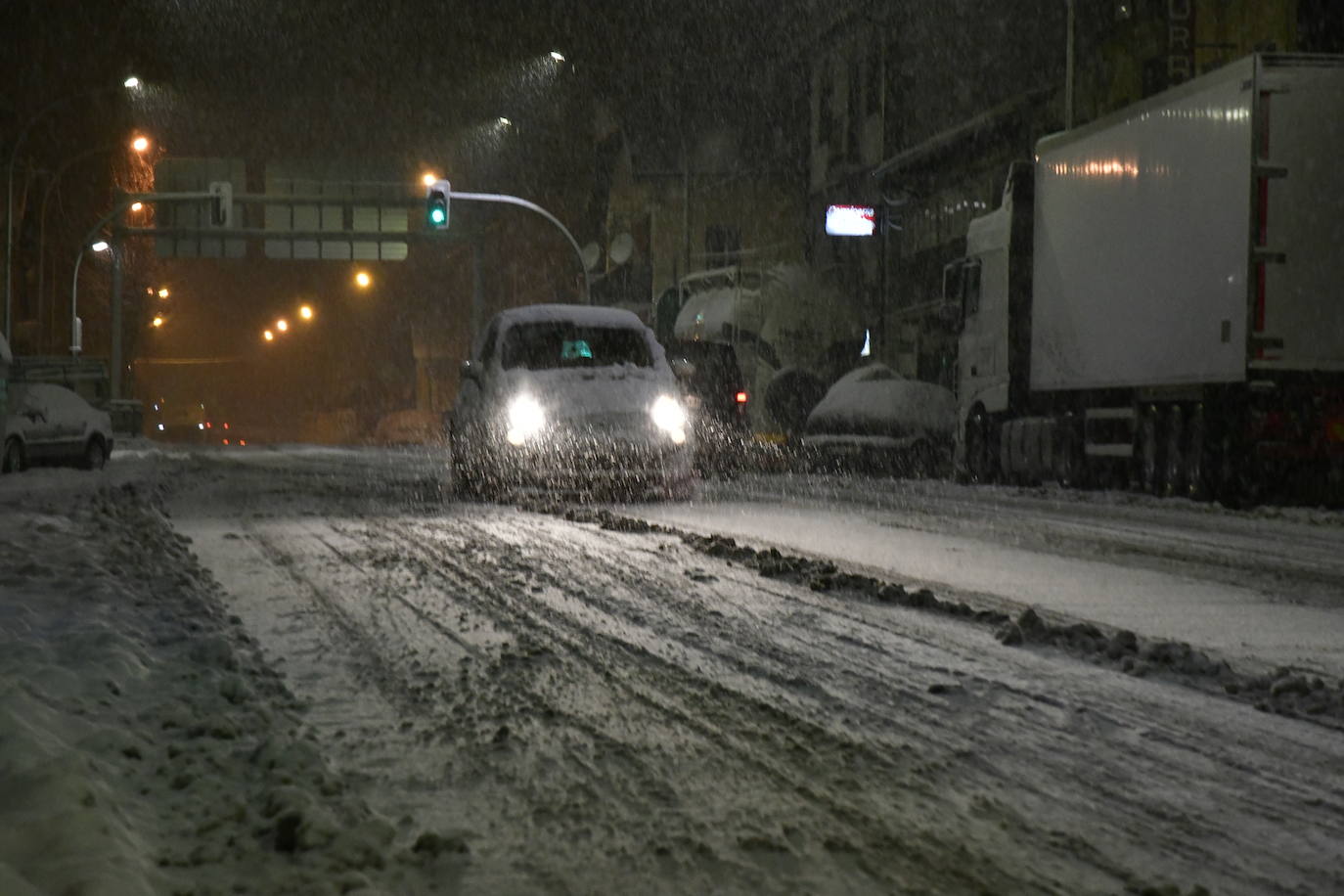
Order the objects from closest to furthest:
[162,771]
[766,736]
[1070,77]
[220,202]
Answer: [162,771] < [766,736] < [1070,77] < [220,202]

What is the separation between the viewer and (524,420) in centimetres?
1477

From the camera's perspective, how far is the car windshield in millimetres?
15883

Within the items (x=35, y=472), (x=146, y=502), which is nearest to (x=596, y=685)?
(x=146, y=502)

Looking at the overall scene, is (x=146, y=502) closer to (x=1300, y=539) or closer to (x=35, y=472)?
(x=35, y=472)

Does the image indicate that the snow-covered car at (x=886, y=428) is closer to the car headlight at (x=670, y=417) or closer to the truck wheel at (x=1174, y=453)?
the truck wheel at (x=1174, y=453)

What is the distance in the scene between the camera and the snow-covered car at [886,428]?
76.2 ft

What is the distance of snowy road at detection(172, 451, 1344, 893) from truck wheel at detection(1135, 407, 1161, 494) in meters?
7.33

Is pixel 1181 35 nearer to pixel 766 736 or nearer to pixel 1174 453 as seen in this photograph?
pixel 1174 453

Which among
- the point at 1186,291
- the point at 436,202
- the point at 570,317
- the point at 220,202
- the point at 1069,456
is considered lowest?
the point at 1069,456

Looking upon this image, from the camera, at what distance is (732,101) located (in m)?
55.6

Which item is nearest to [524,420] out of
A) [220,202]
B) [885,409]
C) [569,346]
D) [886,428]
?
[569,346]

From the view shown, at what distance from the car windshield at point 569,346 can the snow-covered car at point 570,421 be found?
11 millimetres

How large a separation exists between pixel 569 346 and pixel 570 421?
1696 mm

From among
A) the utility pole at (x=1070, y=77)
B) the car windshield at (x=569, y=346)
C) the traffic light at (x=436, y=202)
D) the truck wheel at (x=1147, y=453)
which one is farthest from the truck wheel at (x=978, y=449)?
the traffic light at (x=436, y=202)
